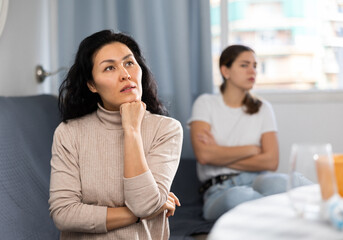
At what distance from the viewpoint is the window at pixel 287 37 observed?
3.00 m

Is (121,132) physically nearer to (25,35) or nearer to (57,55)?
(25,35)

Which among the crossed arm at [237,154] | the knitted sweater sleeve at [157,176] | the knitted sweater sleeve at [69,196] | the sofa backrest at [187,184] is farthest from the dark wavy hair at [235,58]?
the knitted sweater sleeve at [69,196]

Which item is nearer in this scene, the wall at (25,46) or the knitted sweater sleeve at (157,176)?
the knitted sweater sleeve at (157,176)

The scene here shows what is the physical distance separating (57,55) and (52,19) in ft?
0.72

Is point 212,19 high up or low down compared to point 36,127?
up

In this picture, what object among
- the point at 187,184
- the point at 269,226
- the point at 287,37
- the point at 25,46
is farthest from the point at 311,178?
the point at 287,37

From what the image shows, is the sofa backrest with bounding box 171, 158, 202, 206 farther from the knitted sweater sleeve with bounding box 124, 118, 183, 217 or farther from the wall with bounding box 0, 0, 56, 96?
the knitted sweater sleeve with bounding box 124, 118, 183, 217

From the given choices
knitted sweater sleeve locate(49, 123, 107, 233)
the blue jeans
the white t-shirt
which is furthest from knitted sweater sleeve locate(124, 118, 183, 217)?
the white t-shirt

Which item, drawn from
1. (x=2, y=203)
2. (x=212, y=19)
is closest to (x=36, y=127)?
(x=2, y=203)

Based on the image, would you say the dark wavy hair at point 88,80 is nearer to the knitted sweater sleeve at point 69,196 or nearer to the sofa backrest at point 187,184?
the knitted sweater sleeve at point 69,196

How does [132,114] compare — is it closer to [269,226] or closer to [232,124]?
[269,226]

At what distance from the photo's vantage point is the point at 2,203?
71.0 inches

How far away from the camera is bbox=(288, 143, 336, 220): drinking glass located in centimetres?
85

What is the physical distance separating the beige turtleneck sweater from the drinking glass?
1.91 ft
